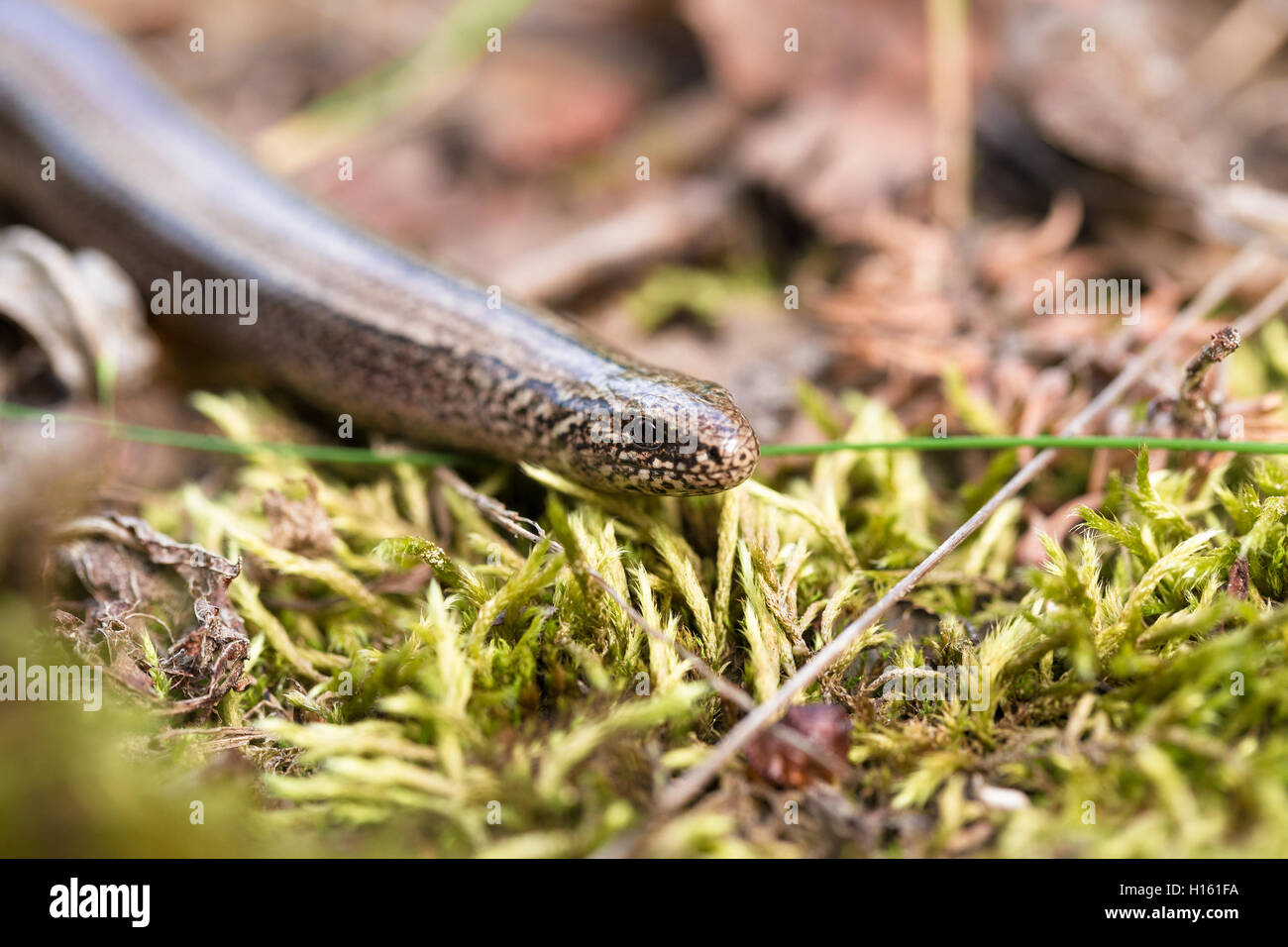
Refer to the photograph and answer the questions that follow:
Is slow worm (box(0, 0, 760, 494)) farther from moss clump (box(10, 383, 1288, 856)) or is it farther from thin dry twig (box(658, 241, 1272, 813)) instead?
thin dry twig (box(658, 241, 1272, 813))

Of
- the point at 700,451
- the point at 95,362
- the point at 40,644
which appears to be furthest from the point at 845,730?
the point at 95,362

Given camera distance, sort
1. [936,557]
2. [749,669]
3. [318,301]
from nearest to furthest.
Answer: [749,669] → [936,557] → [318,301]

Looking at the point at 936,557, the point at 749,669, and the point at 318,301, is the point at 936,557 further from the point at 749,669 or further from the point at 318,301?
the point at 318,301

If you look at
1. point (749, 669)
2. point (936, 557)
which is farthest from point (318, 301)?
point (936, 557)

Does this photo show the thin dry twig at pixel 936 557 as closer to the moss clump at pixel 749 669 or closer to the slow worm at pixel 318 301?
the moss clump at pixel 749 669

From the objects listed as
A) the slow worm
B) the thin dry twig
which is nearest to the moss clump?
the thin dry twig
